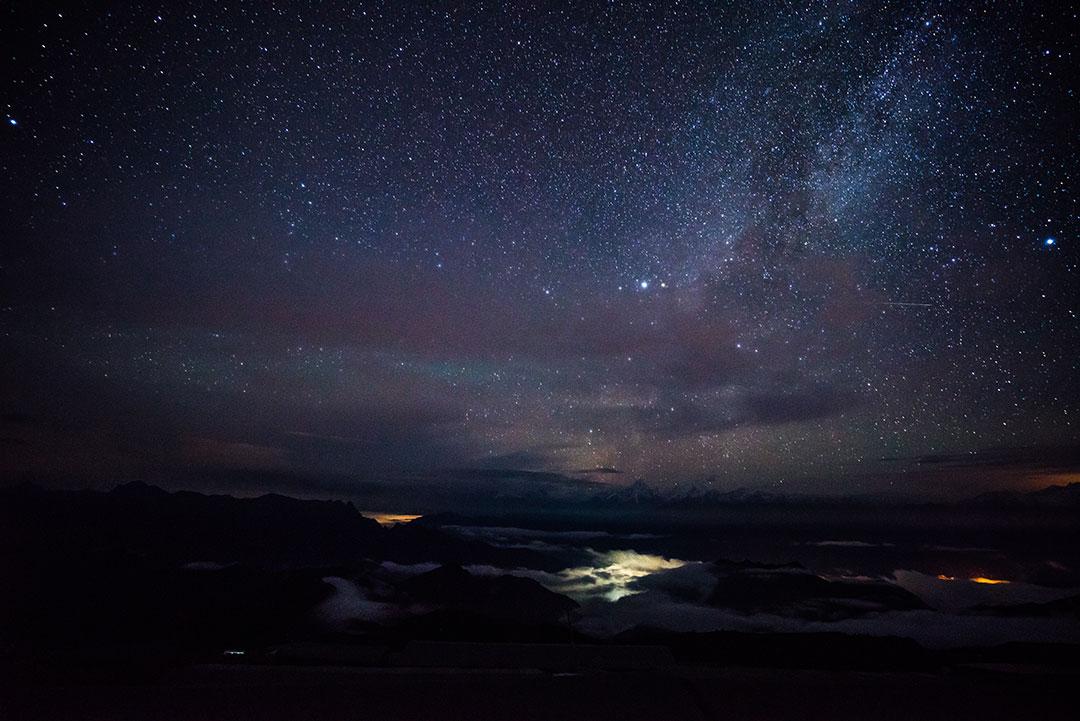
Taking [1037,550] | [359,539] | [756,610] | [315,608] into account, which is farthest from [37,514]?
[1037,550]

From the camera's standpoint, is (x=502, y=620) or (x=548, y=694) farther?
(x=502, y=620)

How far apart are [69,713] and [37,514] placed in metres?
97.2

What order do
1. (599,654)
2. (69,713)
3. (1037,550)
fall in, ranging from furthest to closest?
(1037,550) → (599,654) → (69,713)

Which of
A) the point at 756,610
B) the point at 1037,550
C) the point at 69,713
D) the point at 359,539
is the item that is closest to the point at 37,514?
the point at 359,539

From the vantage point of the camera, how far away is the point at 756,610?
43.3m

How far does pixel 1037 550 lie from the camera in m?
79.9

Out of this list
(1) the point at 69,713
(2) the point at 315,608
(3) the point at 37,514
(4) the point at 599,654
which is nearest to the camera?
(1) the point at 69,713

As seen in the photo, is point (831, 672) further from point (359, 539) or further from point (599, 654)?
point (359, 539)

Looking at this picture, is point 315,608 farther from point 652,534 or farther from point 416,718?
point 652,534

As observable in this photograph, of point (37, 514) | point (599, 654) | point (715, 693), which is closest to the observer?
point (715, 693)

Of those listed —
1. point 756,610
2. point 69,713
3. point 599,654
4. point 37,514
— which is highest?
point 69,713

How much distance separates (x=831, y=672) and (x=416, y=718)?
9.24 feet

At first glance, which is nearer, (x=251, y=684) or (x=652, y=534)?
(x=251, y=684)

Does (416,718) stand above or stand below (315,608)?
above
